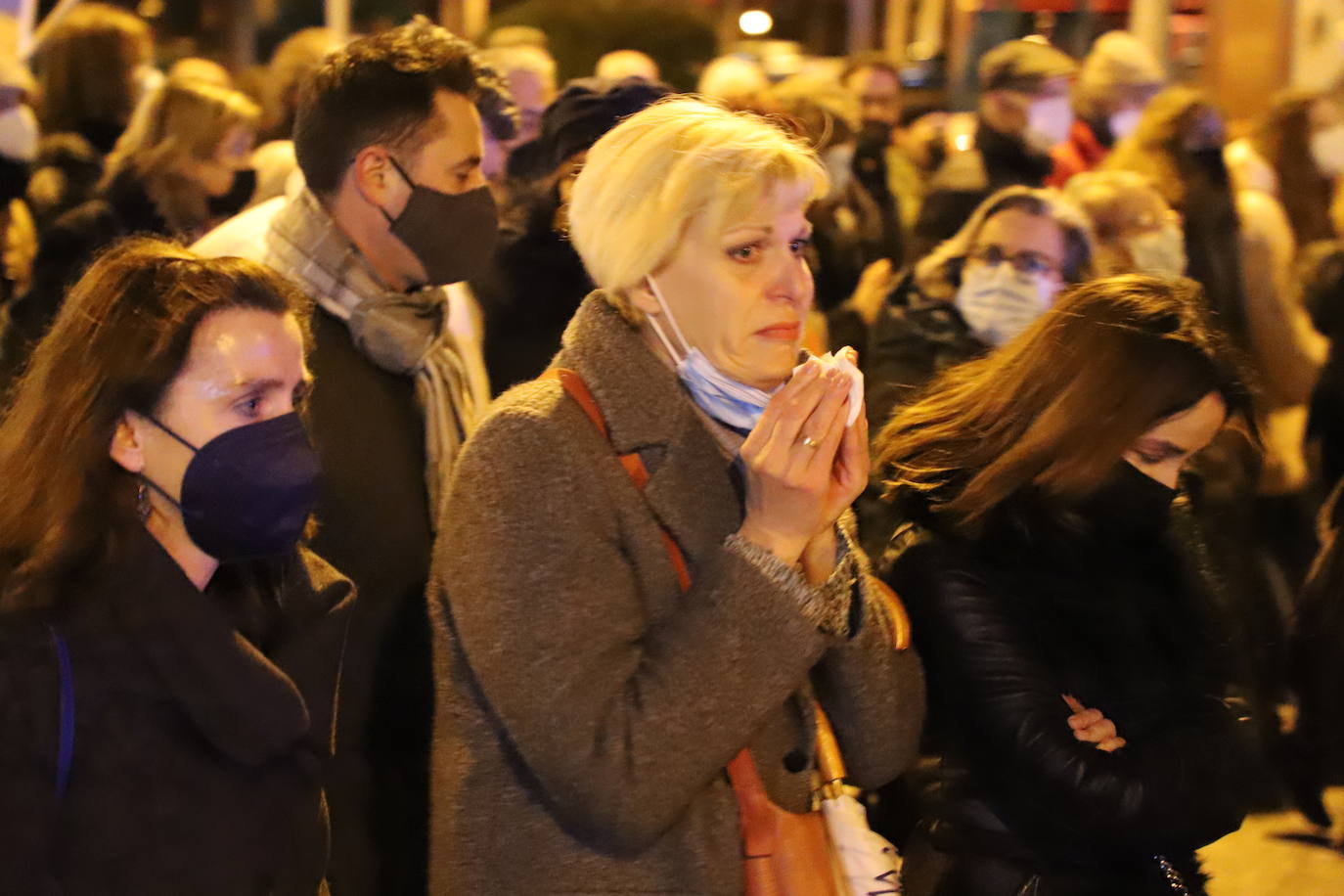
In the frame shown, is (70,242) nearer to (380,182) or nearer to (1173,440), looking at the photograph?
(380,182)

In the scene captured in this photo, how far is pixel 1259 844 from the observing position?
5406 mm

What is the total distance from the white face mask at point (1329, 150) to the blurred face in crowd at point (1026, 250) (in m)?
3.34

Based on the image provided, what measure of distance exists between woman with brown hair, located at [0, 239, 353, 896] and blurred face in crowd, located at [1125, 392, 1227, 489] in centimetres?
138

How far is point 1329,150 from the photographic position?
291 inches

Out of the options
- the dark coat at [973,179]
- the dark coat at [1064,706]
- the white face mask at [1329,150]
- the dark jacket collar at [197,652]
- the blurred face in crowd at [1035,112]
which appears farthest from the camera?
the white face mask at [1329,150]

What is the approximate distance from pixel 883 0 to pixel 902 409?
17.6 meters

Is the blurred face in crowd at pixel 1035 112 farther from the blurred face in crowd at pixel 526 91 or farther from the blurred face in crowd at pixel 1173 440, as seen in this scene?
the blurred face in crowd at pixel 1173 440

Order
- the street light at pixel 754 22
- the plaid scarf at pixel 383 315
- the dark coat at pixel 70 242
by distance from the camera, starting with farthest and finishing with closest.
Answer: the street light at pixel 754 22
the dark coat at pixel 70 242
the plaid scarf at pixel 383 315

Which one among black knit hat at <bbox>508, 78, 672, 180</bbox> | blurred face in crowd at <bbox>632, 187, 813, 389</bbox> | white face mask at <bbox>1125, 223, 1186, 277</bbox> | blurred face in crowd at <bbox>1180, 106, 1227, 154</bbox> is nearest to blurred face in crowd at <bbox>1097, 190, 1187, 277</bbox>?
white face mask at <bbox>1125, 223, 1186, 277</bbox>

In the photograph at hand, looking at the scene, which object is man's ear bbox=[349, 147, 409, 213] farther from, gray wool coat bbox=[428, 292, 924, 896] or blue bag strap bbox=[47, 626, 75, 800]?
blue bag strap bbox=[47, 626, 75, 800]

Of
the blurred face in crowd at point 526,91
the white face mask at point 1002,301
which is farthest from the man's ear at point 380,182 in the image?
the blurred face in crowd at point 526,91

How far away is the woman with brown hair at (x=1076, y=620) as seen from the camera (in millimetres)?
2666

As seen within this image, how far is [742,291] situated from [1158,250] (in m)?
3.64

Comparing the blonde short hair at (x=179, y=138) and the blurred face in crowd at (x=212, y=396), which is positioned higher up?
the blurred face in crowd at (x=212, y=396)
